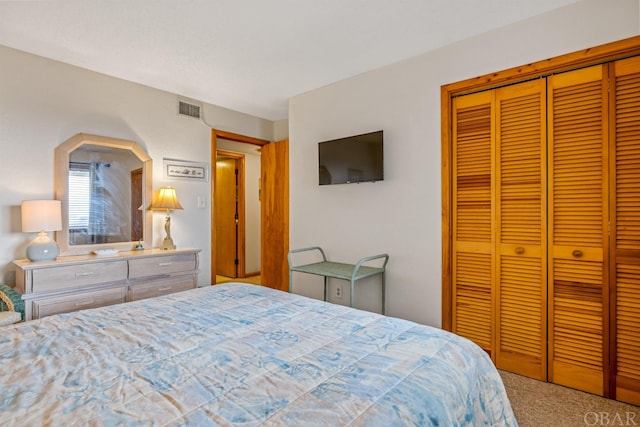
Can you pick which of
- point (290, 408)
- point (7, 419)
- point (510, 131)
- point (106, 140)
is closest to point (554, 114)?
point (510, 131)

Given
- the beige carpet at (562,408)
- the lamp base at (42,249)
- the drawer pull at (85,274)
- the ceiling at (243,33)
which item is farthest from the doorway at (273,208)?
Result: the beige carpet at (562,408)

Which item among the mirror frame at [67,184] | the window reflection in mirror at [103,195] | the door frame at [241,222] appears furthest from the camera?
the door frame at [241,222]

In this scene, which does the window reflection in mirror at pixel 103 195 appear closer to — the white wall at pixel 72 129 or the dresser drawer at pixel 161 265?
the white wall at pixel 72 129

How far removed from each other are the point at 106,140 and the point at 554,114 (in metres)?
3.65

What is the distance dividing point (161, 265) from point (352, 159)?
2018 millimetres

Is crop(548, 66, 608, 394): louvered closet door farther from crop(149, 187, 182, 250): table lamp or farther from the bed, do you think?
crop(149, 187, 182, 250): table lamp

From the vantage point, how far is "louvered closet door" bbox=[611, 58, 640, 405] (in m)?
1.92

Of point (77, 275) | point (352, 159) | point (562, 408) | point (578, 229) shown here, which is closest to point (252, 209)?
point (352, 159)

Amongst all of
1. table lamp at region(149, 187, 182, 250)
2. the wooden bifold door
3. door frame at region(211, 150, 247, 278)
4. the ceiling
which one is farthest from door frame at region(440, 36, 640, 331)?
door frame at region(211, 150, 247, 278)

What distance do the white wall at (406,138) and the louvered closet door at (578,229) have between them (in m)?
0.31

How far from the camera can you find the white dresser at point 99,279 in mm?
2348

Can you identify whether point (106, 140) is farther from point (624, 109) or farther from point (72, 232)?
point (624, 109)

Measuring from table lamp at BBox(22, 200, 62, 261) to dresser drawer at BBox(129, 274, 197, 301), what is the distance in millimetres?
650

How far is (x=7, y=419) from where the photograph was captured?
783mm
